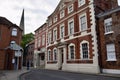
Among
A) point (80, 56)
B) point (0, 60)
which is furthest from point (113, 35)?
point (0, 60)

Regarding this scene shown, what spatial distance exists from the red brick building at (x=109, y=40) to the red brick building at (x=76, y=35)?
0.74 metres

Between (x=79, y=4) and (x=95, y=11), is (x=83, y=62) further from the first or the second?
(x=79, y=4)

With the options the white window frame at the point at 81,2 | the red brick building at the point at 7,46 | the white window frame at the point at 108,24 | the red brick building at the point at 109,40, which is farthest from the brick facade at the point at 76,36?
the red brick building at the point at 7,46

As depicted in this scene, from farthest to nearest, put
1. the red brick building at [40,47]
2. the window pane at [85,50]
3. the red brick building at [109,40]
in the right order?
the red brick building at [40,47]
the window pane at [85,50]
the red brick building at [109,40]

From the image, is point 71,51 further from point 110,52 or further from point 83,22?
point 110,52

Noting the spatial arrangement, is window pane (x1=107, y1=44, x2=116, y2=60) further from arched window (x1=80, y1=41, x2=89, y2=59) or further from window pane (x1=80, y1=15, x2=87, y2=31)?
window pane (x1=80, y1=15, x2=87, y2=31)

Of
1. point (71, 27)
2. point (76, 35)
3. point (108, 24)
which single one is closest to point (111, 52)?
point (108, 24)

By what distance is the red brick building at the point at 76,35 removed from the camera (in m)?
18.8

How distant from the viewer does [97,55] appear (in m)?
17.7

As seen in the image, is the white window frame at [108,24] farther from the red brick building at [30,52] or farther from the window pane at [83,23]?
the red brick building at [30,52]

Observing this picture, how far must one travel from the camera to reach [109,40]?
1678 centimetres

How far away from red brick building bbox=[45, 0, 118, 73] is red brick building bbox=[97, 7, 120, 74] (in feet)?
2.43

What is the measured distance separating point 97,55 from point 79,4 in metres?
8.88

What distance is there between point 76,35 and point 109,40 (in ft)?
19.8
